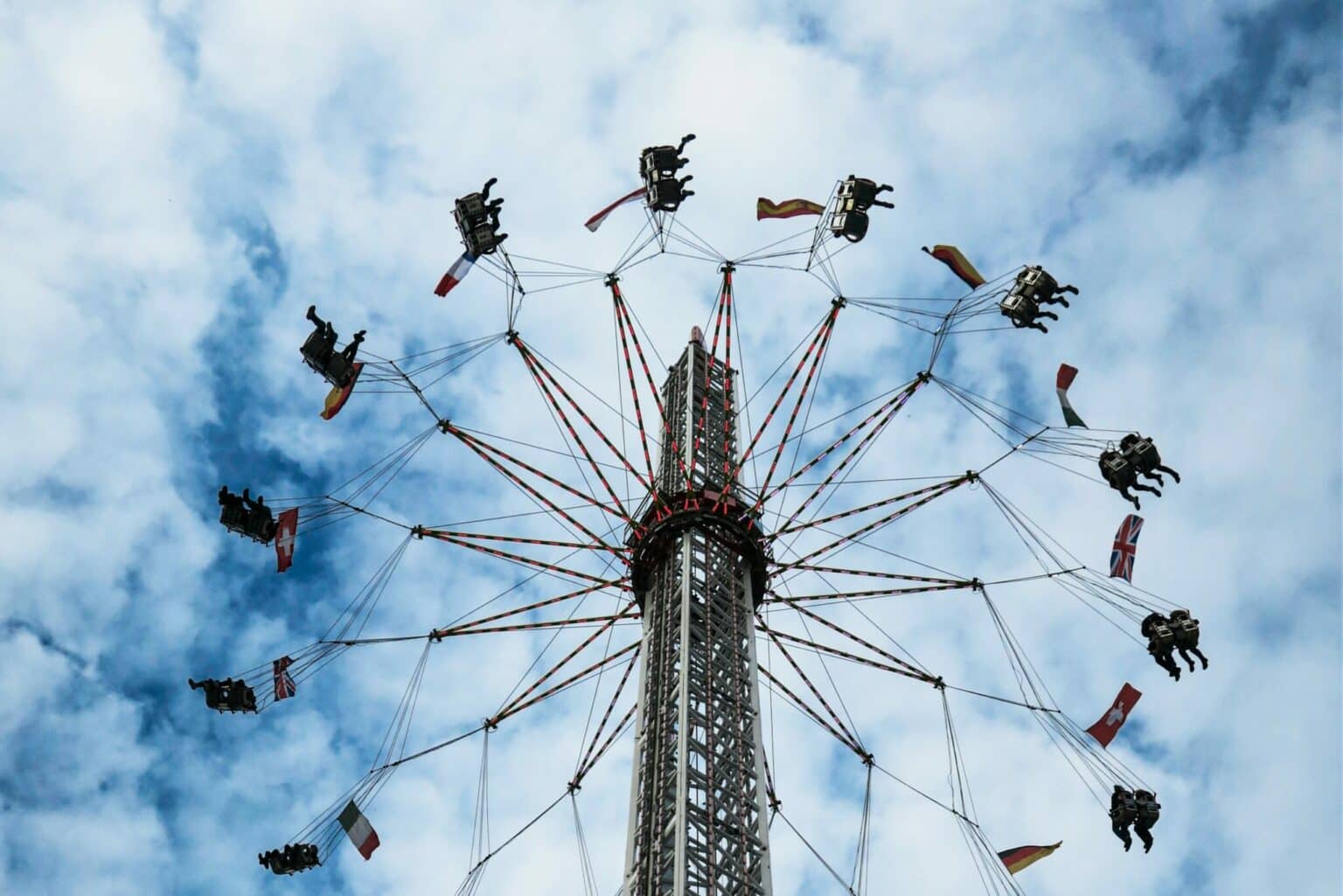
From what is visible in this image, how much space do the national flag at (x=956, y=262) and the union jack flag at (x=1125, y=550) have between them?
32.0ft

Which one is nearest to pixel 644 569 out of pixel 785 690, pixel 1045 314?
pixel 785 690

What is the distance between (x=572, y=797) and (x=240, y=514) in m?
14.0

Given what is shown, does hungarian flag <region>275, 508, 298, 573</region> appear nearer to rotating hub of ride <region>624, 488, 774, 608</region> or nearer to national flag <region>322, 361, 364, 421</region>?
national flag <region>322, 361, 364, 421</region>

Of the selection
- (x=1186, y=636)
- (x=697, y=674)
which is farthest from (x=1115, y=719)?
(x=697, y=674)

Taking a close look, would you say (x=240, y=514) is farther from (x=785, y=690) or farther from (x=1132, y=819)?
(x=1132, y=819)

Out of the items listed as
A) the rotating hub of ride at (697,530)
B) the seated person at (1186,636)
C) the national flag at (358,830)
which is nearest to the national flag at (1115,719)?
the seated person at (1186,636)

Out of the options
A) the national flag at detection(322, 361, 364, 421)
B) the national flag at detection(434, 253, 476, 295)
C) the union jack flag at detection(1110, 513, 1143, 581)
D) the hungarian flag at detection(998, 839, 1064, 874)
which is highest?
the national flag at detection(434, 253, 476, 295)

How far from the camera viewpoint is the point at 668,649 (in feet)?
151

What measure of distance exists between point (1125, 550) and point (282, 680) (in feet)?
89.6

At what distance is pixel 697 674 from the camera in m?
45.0

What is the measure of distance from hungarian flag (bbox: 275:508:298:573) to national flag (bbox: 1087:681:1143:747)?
25.8 meters

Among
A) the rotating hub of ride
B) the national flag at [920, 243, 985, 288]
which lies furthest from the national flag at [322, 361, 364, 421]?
the national flag at [920, 243, 985, 288]

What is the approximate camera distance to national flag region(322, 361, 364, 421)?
161 ft

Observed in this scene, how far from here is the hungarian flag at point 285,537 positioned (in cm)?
4822
